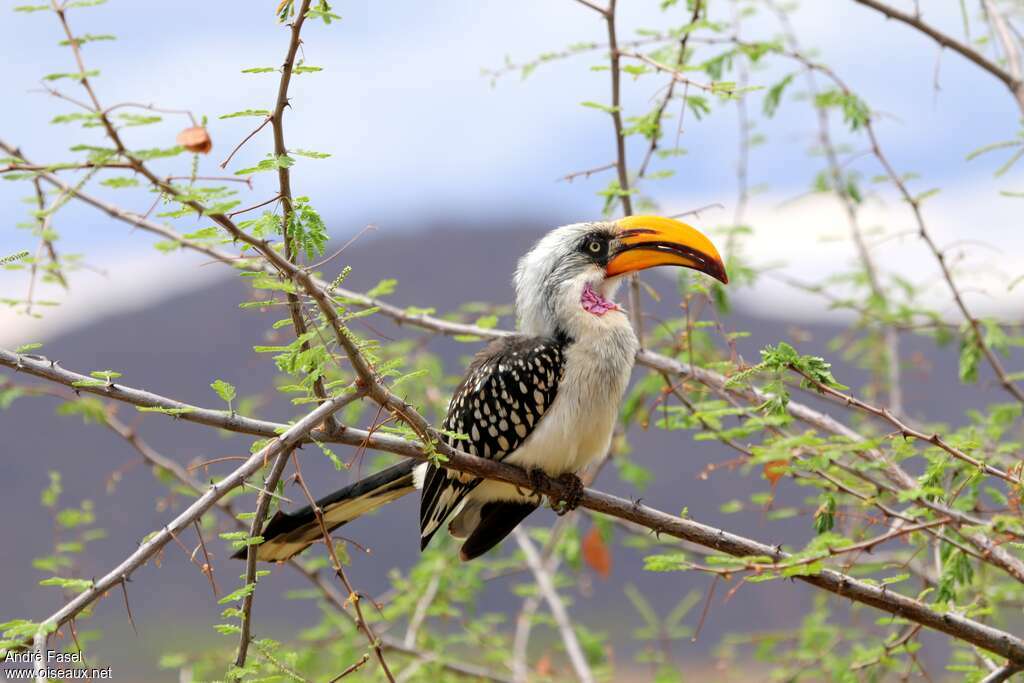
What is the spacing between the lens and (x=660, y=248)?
153 inches

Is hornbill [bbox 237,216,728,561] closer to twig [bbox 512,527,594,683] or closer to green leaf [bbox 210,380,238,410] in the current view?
green leaf [bbox 210,380,238,410]

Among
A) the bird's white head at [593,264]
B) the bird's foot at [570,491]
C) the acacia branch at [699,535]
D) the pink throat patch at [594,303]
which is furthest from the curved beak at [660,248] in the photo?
the acacia branch at [699,535]

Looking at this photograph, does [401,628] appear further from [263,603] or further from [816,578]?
[816,578]

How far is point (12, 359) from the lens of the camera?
8.07ft

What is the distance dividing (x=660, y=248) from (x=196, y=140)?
2.21 metres

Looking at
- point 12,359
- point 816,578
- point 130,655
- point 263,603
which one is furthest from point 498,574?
point 263,603

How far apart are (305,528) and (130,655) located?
6.43 metres

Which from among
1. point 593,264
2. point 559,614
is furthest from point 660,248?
point 559,614

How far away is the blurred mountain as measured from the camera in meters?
8.98

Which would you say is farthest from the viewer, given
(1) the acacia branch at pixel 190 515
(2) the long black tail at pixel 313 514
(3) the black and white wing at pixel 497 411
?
(3) the black and white wing at pixel 497 411

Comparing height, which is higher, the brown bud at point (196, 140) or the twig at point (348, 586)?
the brown bud at point (196, 140)

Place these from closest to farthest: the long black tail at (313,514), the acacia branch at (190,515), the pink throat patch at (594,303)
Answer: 1. the acacia branch at (190,515)
2. the long black tail at (313,514)
3. the pink throat patch at (594,303)

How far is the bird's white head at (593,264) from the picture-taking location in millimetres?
3783

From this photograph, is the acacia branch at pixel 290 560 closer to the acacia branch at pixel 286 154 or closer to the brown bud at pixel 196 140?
the acacia branch at pixel 286 154
